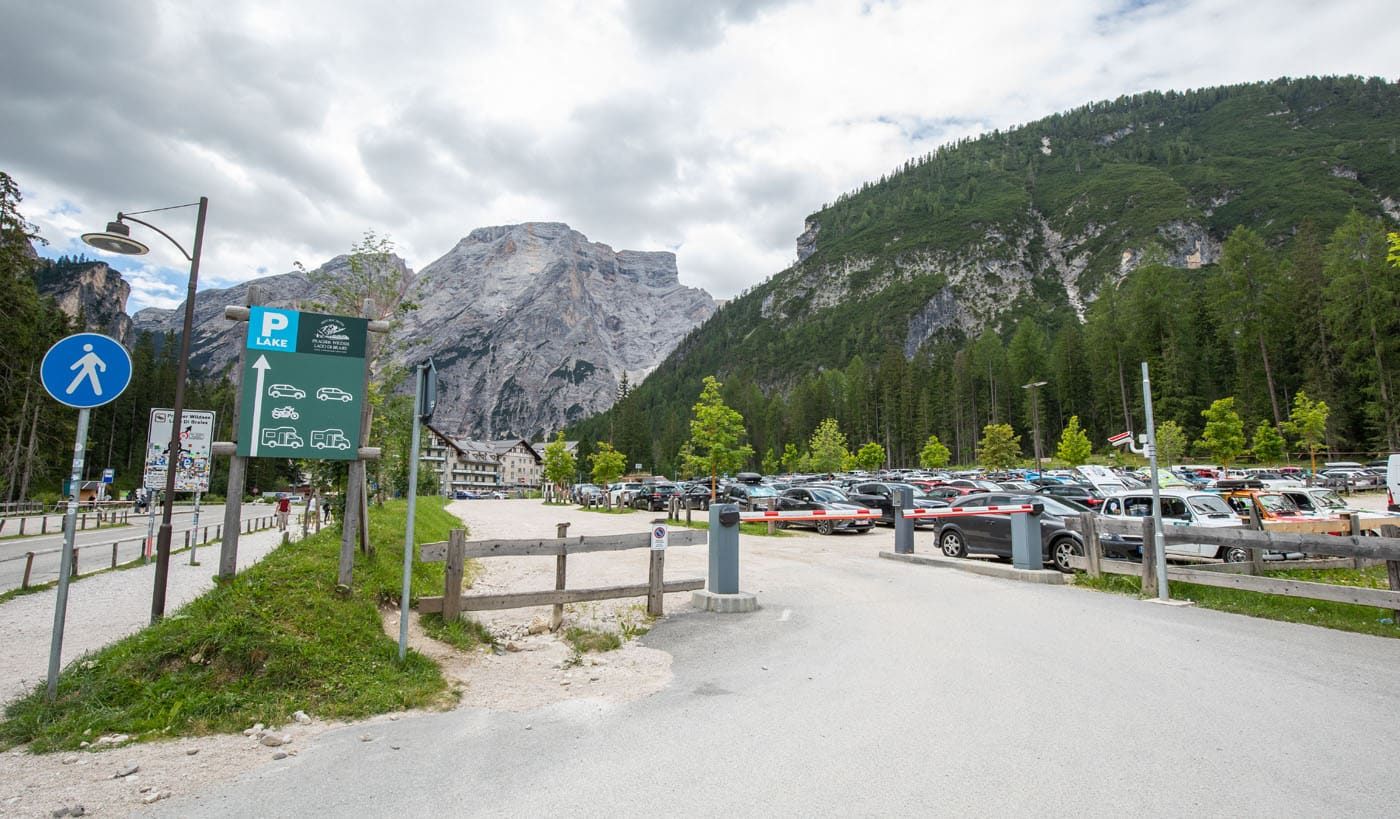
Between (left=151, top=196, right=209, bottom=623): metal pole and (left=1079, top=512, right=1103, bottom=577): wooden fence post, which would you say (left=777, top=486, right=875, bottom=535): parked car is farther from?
(left=151, top=196, right=209, bottom=623): metal pole

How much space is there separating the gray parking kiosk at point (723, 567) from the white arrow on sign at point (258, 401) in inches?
219

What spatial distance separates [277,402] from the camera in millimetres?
7051

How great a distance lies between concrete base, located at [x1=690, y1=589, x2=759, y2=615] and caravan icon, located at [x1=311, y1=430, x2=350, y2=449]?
201 inches

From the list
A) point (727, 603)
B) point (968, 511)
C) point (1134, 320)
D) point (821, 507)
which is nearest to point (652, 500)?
point (821, 507)

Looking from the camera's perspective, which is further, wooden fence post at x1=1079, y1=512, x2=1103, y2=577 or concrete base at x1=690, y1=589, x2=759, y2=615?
wooden fence post at x1=1079, y1=512, x2=1103, y2=577

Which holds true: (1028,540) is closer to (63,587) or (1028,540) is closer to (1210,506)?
(1210,506)

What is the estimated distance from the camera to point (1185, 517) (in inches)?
566

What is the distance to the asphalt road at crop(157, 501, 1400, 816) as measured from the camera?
145 inches

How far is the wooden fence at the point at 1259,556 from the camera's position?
27.6 ft

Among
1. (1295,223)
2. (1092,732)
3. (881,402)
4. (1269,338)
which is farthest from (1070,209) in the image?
(1092,732)

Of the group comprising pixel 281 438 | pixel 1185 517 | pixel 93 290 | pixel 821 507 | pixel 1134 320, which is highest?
pixel 93 290

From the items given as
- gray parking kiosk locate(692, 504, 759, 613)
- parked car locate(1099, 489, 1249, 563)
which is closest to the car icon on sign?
gray parking kiosk locate(692, 504, 759, 613)

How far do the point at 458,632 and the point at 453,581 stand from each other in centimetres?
57

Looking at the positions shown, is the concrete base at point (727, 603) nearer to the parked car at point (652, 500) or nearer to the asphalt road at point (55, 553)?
the asphalt road at point (55, 553)
